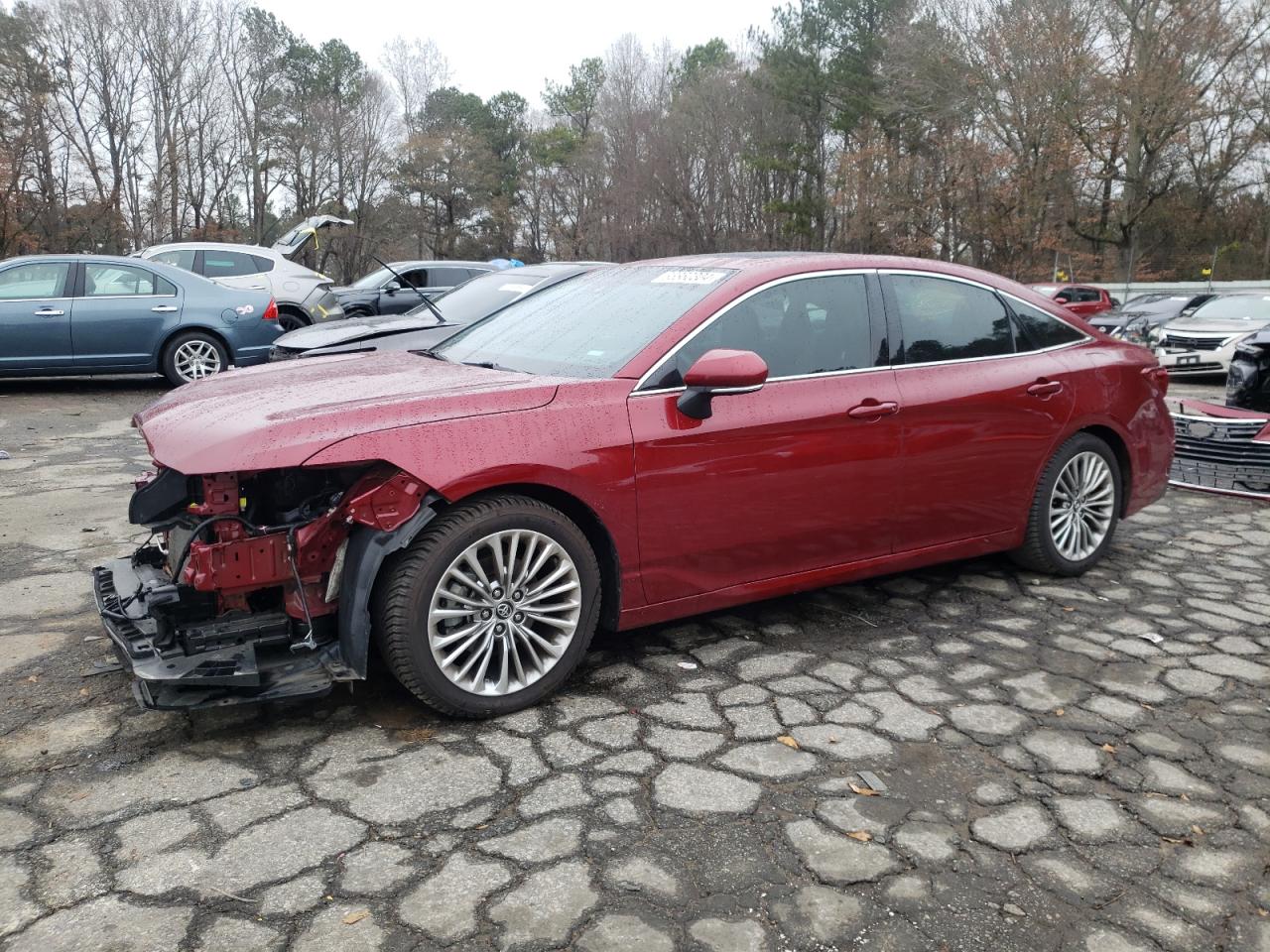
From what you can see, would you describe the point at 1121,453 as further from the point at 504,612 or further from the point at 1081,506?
the point at 504,612

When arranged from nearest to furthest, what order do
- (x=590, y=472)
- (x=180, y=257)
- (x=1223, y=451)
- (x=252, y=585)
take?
(x=252, y=585) → (x=590, y=472) → (x=1223, y=451) → (x=180, y=257)

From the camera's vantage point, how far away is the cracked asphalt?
249 cm

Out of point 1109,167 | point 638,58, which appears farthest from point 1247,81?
point 638,58

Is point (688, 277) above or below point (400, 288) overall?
below

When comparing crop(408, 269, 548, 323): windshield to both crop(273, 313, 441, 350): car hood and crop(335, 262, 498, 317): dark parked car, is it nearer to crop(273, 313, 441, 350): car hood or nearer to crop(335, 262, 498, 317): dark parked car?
crop(273, 313, 441, 350): car hood

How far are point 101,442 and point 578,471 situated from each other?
6.89 m

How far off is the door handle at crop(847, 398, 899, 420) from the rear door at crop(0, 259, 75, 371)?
9.56 metres

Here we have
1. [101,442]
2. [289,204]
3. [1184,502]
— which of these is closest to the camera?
[1184,502]

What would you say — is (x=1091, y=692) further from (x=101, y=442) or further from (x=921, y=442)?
(x=101, y=442)

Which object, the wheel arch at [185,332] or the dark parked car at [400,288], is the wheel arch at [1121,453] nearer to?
the dark parked car at [400,288]

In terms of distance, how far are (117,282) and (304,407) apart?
30.1 feet

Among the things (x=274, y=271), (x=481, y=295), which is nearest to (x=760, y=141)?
(x=274, y=271)

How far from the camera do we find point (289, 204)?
46.4 metres

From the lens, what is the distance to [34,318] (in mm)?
10867
